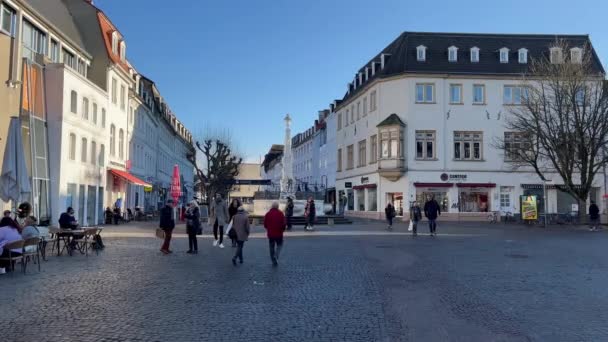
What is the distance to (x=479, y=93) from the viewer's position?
4738cm

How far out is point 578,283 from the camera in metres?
11.2

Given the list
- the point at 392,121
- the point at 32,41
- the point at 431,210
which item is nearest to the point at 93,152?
the point at 32,41

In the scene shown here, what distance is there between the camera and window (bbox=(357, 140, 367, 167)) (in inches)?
2093

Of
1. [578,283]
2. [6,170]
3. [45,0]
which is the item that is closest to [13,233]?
[6,170]

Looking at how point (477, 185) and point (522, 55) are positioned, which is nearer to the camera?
point (477, 185)

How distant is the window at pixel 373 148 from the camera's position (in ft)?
164

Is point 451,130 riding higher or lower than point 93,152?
higher

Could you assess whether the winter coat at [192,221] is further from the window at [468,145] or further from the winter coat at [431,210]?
the window at [468,145]

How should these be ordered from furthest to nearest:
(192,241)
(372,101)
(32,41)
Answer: (372,101) < (32,41) < (192,241)

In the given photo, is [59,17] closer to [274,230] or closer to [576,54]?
[274,230]

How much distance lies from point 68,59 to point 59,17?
2.60 metres

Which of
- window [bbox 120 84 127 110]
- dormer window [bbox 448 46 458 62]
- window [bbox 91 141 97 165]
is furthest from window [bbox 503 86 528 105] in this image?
window [bbox 91 141 97 165]

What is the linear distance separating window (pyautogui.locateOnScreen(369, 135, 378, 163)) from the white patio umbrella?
124 feet

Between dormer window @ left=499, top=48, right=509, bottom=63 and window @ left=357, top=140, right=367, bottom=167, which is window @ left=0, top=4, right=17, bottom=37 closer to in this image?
window @ left=357, top=140, right=367, bottom=167
